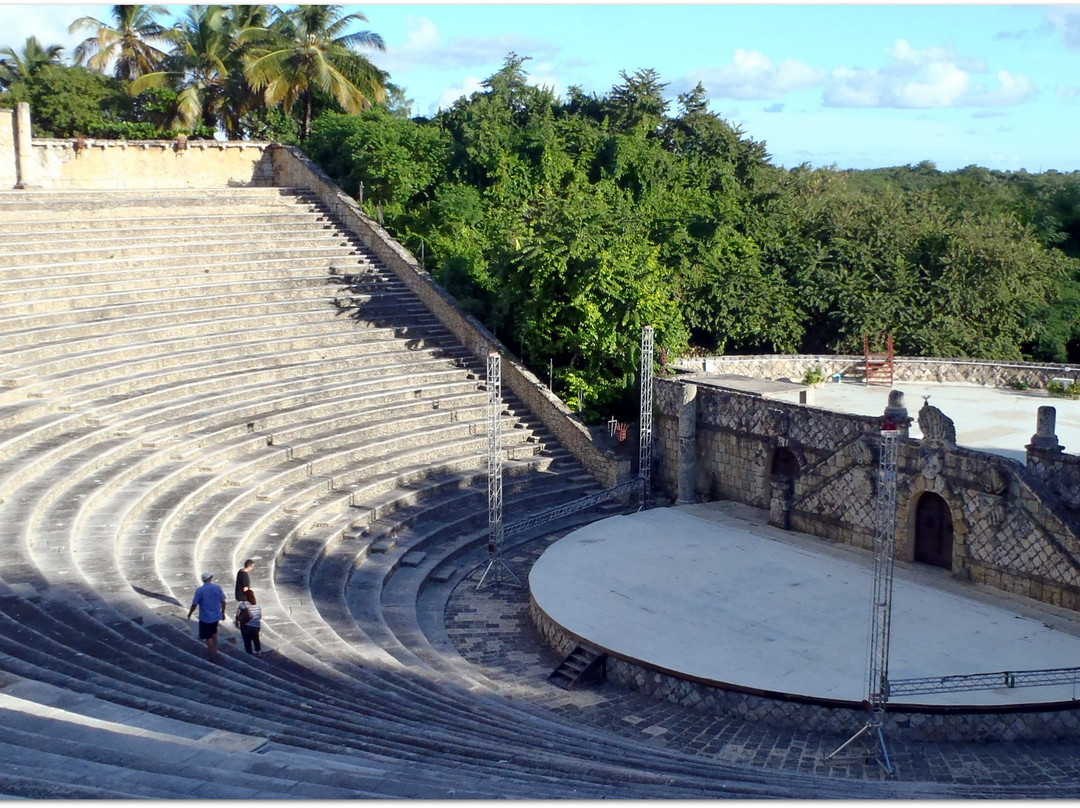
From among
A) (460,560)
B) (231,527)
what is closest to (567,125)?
(460,560)

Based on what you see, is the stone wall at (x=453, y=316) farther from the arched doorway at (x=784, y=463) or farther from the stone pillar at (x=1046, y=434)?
the stone pillar at (x=1046, y=434)

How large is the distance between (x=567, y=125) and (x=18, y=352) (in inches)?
637

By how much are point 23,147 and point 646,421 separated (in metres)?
15.9

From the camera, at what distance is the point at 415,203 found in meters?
29.1

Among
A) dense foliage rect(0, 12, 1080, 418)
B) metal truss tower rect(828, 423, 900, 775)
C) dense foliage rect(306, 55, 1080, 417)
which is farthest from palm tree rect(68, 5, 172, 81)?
metal truss tower rect(828, 423, 900, 775)

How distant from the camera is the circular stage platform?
44.3ft

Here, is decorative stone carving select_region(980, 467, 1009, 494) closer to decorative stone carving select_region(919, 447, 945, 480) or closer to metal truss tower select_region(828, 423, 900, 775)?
decorative stone carving select_region(919, 447, 945, 480)

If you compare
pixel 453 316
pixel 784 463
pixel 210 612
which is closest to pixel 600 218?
pixel 453 316

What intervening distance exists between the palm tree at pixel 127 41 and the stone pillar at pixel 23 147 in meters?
9.76

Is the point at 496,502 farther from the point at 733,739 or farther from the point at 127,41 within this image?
the point at 127,41

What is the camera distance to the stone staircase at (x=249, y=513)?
8.06 m

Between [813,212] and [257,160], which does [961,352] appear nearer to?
[813,212]

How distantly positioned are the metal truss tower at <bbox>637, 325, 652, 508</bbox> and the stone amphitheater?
600mm

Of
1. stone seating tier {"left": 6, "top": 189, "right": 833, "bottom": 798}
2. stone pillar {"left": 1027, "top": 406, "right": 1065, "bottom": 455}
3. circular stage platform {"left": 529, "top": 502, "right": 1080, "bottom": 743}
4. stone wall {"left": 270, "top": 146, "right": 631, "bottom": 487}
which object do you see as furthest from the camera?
stone wall {"left": 270, "top": 146, "right": 631, "bottom": 487}
